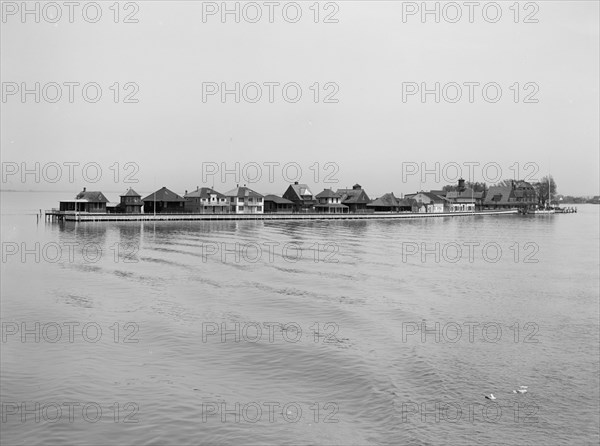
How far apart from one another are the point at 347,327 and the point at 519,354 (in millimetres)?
6448

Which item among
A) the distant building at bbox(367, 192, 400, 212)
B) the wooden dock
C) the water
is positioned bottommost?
the water

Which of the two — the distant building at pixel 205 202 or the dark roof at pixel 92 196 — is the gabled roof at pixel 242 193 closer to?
the distant building at pixel 205 202

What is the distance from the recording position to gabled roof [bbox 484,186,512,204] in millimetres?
174375

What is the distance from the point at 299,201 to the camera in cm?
12412

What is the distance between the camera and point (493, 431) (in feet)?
40.4

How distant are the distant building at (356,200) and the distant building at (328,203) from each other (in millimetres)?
3672

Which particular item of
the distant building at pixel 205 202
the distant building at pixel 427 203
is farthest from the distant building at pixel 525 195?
the distant building at pixel 205 202

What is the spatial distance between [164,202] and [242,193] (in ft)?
57.8

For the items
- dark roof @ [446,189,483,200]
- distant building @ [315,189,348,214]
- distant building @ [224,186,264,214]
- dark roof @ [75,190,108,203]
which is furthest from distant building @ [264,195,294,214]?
dark roof @ [446,189,483,200]

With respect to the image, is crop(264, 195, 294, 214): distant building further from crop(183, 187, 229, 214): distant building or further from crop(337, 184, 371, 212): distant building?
crop(337, 184, 371, 212): distant building

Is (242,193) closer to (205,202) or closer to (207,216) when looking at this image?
(205,202)

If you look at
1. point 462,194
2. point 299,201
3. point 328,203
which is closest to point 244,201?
point 299,201

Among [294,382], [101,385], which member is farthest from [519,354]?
[101,385]

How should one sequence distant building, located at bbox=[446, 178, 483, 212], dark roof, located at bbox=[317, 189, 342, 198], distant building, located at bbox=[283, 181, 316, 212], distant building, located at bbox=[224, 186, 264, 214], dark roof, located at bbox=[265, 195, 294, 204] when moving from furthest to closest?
1. distant building, located at bbox=[446, 178, 483, 212]
2. dark roof, located at bbox=[317, 189, 342, 198]
3. distant building, located at bbox=[283, 181, 316, 212]
4. dark roof, located at bbox=[265, 195, 294, 204]
5. distant building, located at bbox=[224, 186, 264, 214]
